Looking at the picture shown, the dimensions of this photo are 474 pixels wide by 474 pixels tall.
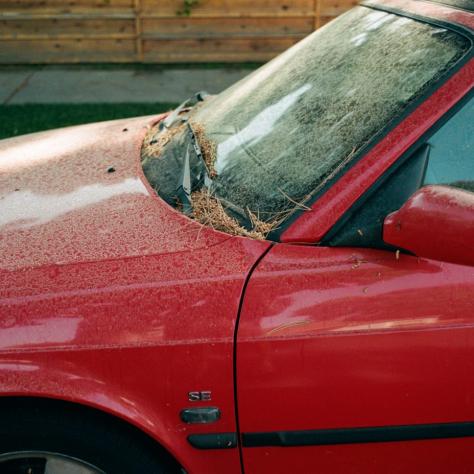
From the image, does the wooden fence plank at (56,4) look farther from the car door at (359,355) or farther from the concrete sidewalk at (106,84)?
the car door at (359,355)

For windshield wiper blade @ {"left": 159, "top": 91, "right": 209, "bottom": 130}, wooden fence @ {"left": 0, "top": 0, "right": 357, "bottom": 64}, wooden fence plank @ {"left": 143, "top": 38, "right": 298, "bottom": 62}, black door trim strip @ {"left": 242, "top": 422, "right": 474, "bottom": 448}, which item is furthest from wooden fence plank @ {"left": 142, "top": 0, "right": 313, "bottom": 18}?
black door trim strip @ {"left": 242, "top": 422, "right": 474, "bottom": 448}

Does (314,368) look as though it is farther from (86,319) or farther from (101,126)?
(101,126)

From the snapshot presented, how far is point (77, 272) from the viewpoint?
218 centimetres


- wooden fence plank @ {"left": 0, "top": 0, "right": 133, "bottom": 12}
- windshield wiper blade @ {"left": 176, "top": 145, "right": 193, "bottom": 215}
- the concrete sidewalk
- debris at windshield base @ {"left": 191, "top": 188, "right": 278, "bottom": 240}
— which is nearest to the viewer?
debris at windshield base @ {"left": 191, "top": 188, "right": 278, "bottom": 240}

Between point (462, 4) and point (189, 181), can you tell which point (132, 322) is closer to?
point (189, 181)

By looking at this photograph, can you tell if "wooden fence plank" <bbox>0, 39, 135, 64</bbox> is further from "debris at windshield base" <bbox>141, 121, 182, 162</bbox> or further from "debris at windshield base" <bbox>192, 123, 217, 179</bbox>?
"debris at windshield base" <bbox>192, 123, 217, 179</bbox>

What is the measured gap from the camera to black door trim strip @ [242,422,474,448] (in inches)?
83.2

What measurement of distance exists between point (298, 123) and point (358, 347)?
0.79 metres

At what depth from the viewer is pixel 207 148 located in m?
2.73

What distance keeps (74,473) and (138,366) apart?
13.6 inches

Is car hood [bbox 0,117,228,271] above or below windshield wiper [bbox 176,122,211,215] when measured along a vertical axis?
below

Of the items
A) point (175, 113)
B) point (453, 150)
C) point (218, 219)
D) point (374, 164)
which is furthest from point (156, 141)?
point (453, 150)

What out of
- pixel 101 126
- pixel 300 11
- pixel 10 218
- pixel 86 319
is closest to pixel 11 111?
pixel 300 11

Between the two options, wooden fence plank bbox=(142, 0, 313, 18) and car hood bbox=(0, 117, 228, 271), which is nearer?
car hood bbox=(0, 117, 228, 271)
